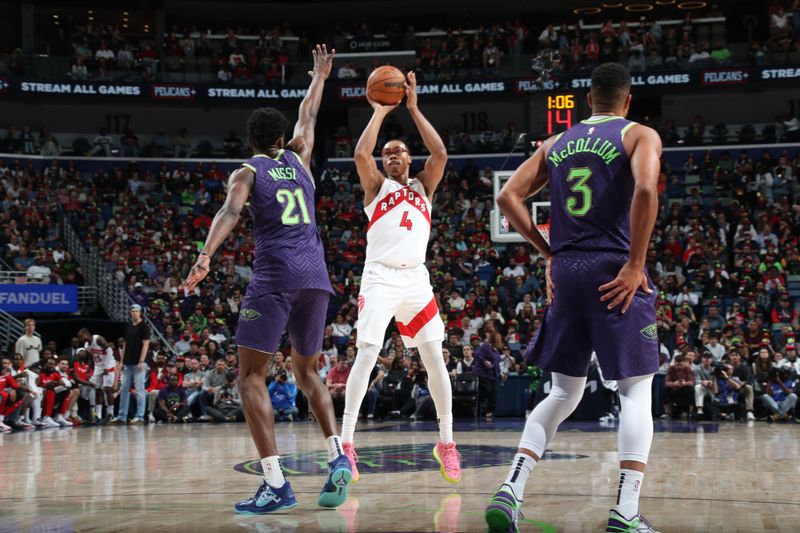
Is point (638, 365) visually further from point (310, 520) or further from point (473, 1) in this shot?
point (473, 1)

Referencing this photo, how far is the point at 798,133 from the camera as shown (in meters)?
24.8

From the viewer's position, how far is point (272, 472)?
17.1 feet

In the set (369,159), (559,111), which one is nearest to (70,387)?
(559,111)

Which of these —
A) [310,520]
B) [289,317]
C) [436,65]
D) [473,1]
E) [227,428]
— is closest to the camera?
[310,520]

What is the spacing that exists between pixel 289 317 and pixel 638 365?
2.18 m

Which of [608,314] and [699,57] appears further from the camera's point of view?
[699,57]

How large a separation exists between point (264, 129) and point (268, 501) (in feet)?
7.05

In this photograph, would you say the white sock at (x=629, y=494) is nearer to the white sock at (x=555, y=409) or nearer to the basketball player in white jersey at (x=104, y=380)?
the white sock at (x=555, y=409)

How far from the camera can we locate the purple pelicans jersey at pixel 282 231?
5.44 metres

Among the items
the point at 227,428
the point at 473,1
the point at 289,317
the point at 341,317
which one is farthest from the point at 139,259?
the point at 289,317

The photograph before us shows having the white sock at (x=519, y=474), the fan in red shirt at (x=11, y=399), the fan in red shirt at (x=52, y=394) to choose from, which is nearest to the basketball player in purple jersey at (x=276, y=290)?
the white sock at (x=519, y=474)

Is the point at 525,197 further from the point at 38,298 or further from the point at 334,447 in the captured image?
the point at 38,298

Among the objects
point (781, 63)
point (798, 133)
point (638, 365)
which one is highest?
point (781, 63)

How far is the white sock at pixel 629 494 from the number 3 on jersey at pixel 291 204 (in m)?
2.42
